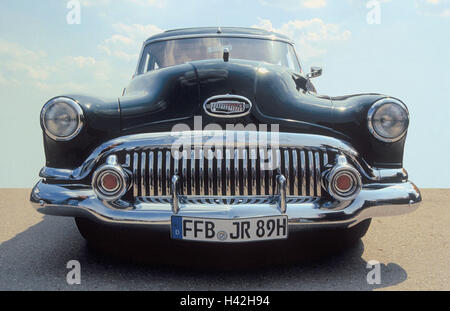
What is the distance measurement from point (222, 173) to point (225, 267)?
0.65 metres

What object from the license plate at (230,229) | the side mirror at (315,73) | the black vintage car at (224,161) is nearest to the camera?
the license plate at (230,229)

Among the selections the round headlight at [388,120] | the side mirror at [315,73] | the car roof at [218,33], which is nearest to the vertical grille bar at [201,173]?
the round headlight at [388,120]

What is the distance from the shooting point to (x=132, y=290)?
2504 millimetres

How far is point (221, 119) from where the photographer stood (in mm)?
2865

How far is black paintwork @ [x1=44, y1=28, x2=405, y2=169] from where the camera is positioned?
2832 millimetres

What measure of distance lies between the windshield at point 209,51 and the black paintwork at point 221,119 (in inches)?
41.5

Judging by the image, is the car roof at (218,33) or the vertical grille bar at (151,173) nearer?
the vertical grille bar at (151,173)

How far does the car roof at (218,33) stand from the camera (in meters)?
4.37

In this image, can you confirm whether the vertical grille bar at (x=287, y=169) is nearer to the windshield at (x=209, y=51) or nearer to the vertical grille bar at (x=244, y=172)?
the vertical grille bar at (x=244, y=172)

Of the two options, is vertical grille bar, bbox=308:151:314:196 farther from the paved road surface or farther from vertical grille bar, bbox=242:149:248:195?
the paved road surface

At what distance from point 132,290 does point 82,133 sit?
3.35 feet

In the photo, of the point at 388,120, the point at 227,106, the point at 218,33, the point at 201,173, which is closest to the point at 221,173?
the point at 201,173

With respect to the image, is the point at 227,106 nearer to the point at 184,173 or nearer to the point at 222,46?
the point at 184,173

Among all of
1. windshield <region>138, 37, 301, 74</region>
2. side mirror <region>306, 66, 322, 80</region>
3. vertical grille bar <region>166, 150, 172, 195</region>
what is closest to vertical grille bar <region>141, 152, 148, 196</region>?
vertical grille bar <region>166, 150, 172, 195</region>
